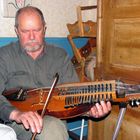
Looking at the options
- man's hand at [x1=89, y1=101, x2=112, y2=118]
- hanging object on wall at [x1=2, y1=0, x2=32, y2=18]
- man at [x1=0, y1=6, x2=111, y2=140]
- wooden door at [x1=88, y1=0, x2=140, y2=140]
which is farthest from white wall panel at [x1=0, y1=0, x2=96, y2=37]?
man's hand at [x1=89, y1=101, x2=112, y2=118]

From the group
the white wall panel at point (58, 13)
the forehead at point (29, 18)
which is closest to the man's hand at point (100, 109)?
the forehead at point (29, 18)

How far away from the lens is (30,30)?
4.80 feet

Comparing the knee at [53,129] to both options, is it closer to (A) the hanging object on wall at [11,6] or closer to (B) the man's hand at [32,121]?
(B) the man's hand at [32,121]

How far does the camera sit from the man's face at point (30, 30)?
1456 mm

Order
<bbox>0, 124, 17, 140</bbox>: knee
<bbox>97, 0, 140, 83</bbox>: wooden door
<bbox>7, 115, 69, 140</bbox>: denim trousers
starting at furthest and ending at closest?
<bbox>97, 0, 140, 83</bbox>: wooden door, <bbox>7, 115, 69, 140</bbox>: denim trousers, <bbox>0, 124, 17, 140</bbox>: knee

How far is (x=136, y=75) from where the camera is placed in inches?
53.3

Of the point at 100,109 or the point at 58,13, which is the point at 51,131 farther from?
the point at 58,13

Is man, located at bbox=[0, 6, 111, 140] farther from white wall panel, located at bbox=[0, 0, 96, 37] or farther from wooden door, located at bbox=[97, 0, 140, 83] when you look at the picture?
white wall panel, located at bbox=[0, 0, 96, 37]

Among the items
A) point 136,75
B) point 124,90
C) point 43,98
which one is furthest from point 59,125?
point 136,75

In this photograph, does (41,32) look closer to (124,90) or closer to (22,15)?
(22,15)

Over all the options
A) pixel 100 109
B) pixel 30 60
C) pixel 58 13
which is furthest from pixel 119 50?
pixel 58 13

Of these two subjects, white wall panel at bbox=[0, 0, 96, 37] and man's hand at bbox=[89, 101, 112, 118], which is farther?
white wall panel at bbox=[0, 0, 96, 37]

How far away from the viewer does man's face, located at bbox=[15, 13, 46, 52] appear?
1.46m

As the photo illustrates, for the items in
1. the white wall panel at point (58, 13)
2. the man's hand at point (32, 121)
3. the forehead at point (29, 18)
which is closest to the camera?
the man's hand at point (32, 121)
